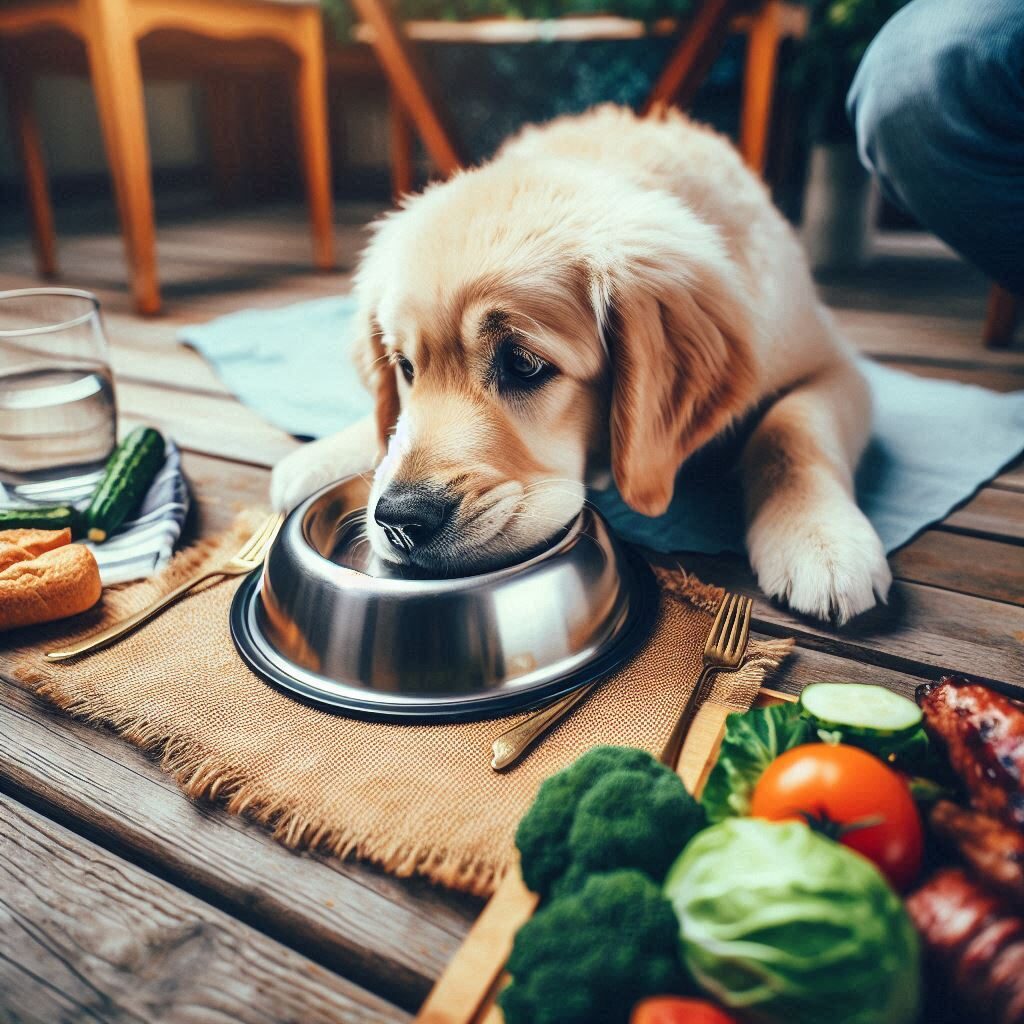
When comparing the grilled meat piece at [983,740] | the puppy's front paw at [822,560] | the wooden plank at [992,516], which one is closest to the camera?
the grilled meat piece at [983,740]

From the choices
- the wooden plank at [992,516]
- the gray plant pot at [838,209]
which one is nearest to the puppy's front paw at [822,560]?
the wooden plank at [992,516]

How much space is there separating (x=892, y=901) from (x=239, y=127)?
7.58 m

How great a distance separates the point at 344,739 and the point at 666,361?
0.86 metres

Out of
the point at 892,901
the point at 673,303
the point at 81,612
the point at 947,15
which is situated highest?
the point at 947,15

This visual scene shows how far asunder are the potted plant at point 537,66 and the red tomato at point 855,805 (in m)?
4.30

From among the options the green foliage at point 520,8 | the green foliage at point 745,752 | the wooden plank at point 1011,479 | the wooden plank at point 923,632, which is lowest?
the wooden plank at point 1011,479

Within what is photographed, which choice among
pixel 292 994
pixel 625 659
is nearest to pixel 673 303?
pixel 625 659

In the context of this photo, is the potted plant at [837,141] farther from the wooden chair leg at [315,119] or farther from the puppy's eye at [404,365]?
the puppy's eye at [404,365]

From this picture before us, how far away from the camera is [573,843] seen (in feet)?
2.89

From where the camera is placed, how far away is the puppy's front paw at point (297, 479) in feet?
6.14

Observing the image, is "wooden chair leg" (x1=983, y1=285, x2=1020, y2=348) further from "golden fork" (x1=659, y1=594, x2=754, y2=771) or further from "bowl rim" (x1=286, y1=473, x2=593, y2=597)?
"bowl rim" (x1=286, y1=473, x2=593, y2=597)

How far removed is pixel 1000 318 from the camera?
314cm

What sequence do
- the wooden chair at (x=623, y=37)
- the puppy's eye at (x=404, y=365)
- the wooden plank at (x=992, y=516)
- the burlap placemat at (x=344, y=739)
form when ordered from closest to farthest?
the burlap placemat at (x=344, y=739), the puppy's eye at (x=404, y=365), the wooden plank at (x=992, y=516), the wooden chair at (x=623, y=37)

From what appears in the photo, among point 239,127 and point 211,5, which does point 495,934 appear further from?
point 239,127
